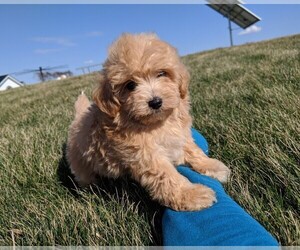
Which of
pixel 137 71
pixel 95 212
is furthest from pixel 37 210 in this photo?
pixel 137 71

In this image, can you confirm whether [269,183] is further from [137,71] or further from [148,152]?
[137,71]

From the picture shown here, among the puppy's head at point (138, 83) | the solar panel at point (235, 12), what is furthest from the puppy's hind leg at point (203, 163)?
the solar panel at point (235, 12)

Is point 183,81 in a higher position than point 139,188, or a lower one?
higher

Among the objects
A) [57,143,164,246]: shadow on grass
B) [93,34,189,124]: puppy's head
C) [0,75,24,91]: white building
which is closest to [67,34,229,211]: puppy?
[93,34,189,124]: puppy's head

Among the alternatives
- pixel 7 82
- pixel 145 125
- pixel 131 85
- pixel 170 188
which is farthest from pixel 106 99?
pixel 7 82

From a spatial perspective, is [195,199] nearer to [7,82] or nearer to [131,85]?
[131,85]

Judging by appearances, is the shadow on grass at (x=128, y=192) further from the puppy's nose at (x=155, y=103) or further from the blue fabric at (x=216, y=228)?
the puppy's nose at (x=155, y=103)
